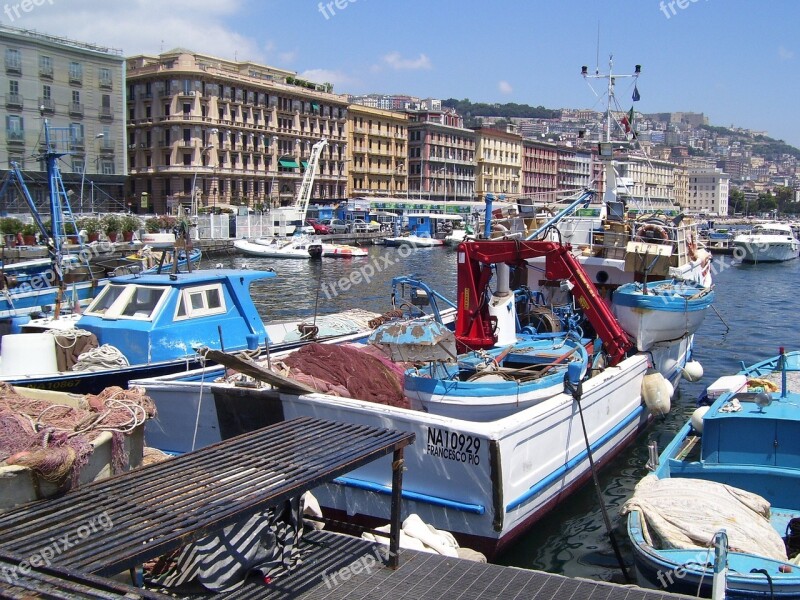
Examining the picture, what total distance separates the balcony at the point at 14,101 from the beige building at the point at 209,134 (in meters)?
19.2

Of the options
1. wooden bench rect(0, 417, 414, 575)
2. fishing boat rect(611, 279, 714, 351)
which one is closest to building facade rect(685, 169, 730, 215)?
fishing boat rect(611, 279, 714, 351)

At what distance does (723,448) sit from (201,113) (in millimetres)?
80258

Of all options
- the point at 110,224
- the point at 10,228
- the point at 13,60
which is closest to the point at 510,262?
the point at 10,228

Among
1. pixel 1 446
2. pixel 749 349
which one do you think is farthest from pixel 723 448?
pixel 749 349

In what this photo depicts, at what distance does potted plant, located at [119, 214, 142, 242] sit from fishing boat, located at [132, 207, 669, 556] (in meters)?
45.4

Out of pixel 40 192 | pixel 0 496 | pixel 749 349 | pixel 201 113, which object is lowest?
pixel 749 349

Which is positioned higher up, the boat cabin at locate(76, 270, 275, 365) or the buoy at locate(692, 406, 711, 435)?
the boat cabin at locate(76, 270, 275, 365)

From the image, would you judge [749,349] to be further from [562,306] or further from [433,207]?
[433,207]

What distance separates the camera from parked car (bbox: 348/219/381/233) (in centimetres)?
8125

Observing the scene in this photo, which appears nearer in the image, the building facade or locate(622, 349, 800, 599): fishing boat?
locate(622, 349, 800, 599): fishing boat

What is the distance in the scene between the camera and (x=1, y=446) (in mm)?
6477

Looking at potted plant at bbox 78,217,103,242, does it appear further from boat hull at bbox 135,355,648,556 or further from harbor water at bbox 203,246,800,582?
boat hull at bbox 135,355,648,556

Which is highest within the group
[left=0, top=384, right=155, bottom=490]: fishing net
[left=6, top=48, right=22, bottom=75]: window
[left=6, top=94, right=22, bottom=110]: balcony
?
[left=6, top=48, right=22, bottom=75]: window

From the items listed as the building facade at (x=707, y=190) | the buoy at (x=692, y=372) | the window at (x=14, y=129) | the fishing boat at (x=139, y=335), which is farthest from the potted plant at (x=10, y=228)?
the building facade at (x=707, y=190)
